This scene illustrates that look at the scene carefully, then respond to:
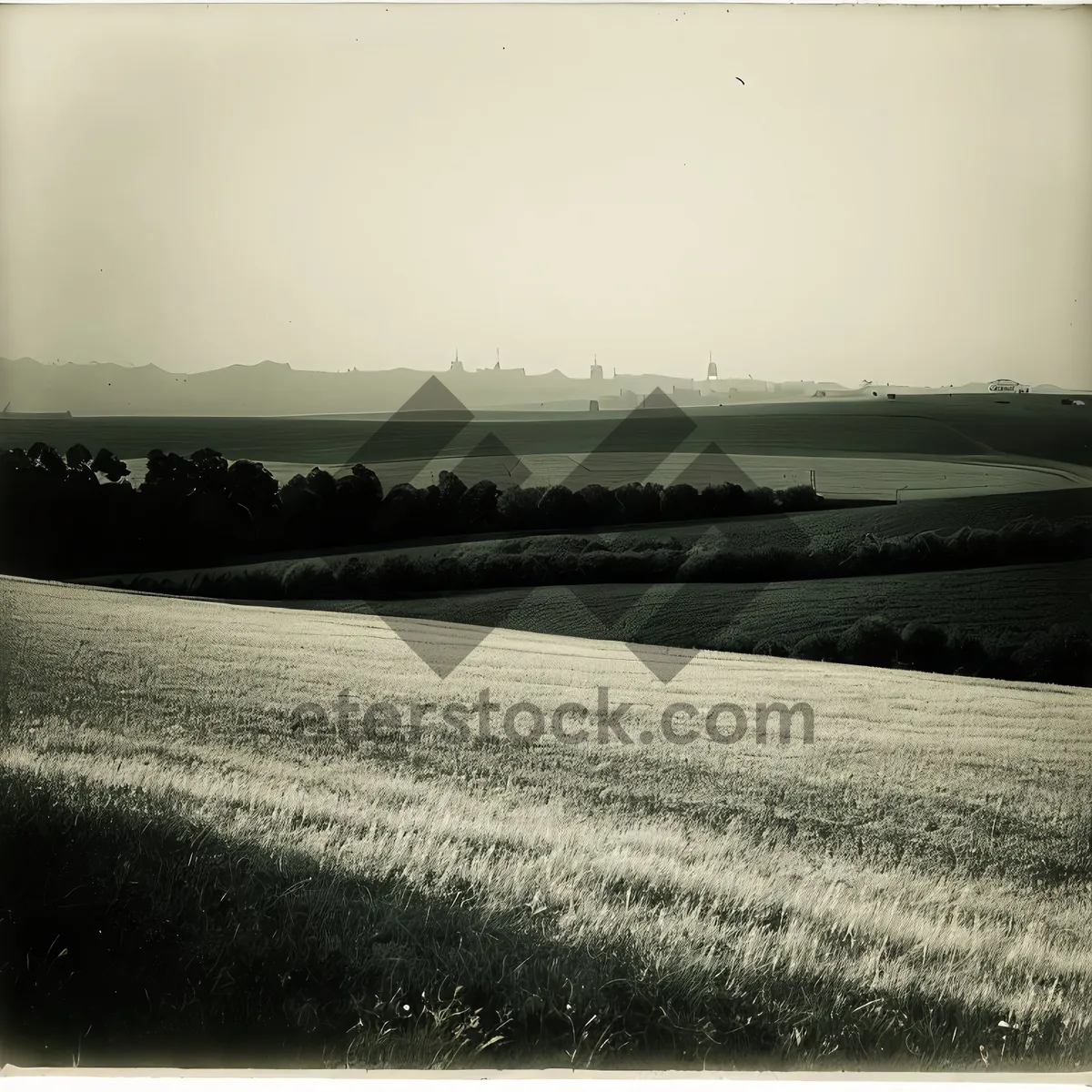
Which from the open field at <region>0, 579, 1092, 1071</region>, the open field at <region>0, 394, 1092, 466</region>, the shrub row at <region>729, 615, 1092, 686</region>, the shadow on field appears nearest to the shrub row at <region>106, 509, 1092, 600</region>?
the shrub row at <region>729, 615, 1092, 686</region>

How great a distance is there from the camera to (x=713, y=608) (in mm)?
6270

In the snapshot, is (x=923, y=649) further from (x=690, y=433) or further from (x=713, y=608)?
(x=690, y=433)

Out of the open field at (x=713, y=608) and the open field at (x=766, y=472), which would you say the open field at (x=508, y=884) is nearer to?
the open field at (x=713, y=608)

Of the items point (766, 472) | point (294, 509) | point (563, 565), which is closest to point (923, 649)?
point (766, 472)

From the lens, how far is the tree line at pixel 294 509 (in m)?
4.96

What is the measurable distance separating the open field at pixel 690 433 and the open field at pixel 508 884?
1.14 m

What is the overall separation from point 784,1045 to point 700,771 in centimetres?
167

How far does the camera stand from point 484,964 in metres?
3.01

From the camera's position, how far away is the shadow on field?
3.00 meters

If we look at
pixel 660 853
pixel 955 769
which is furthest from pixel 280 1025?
pixel 955 769

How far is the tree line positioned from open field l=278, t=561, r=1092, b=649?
65 cm

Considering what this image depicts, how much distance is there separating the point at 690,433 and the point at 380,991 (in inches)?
137

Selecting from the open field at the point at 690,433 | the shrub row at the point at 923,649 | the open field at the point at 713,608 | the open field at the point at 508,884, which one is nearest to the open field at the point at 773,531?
the open field at the point at 713,608

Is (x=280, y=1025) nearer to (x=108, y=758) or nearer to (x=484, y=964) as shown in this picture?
(x=484, y=964)
